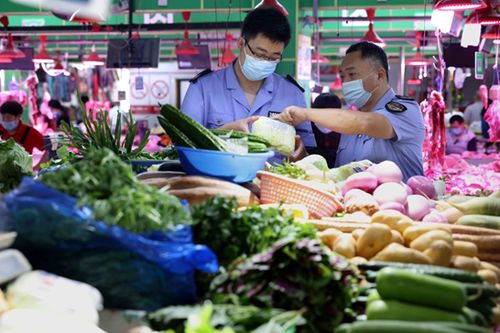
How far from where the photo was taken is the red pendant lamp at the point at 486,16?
→ 8219 mm

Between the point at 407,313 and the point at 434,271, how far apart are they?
0.28m

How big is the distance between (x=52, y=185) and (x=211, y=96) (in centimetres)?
280

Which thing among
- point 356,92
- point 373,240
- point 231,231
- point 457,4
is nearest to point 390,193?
point 373,240

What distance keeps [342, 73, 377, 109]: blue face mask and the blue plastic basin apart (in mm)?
1831

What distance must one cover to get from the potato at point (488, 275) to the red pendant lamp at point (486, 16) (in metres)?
6.29

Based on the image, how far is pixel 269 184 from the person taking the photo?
3.27 m

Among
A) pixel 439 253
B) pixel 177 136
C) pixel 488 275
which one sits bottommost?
pixel 488 275

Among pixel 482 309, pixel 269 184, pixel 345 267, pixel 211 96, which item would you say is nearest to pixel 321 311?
pixel 345 267

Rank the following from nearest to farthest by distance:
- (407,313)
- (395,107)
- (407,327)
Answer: (407,327) → (407,313) → (395,107)

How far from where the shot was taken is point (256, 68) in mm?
4539

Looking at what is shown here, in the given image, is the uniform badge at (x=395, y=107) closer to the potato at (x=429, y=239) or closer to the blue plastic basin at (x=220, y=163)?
the blue plastic basin at (x=220, y=163)

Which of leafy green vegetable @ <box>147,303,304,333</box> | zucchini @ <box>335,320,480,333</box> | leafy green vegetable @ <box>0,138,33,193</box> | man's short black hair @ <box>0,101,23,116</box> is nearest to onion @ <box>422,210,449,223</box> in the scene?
zucchini @ <box>335,320,480,333</box>

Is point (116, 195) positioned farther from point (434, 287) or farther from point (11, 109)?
point (11, 109)

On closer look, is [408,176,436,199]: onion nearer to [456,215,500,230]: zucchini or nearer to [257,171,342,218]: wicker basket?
[456,215,500,230]: zucchini
